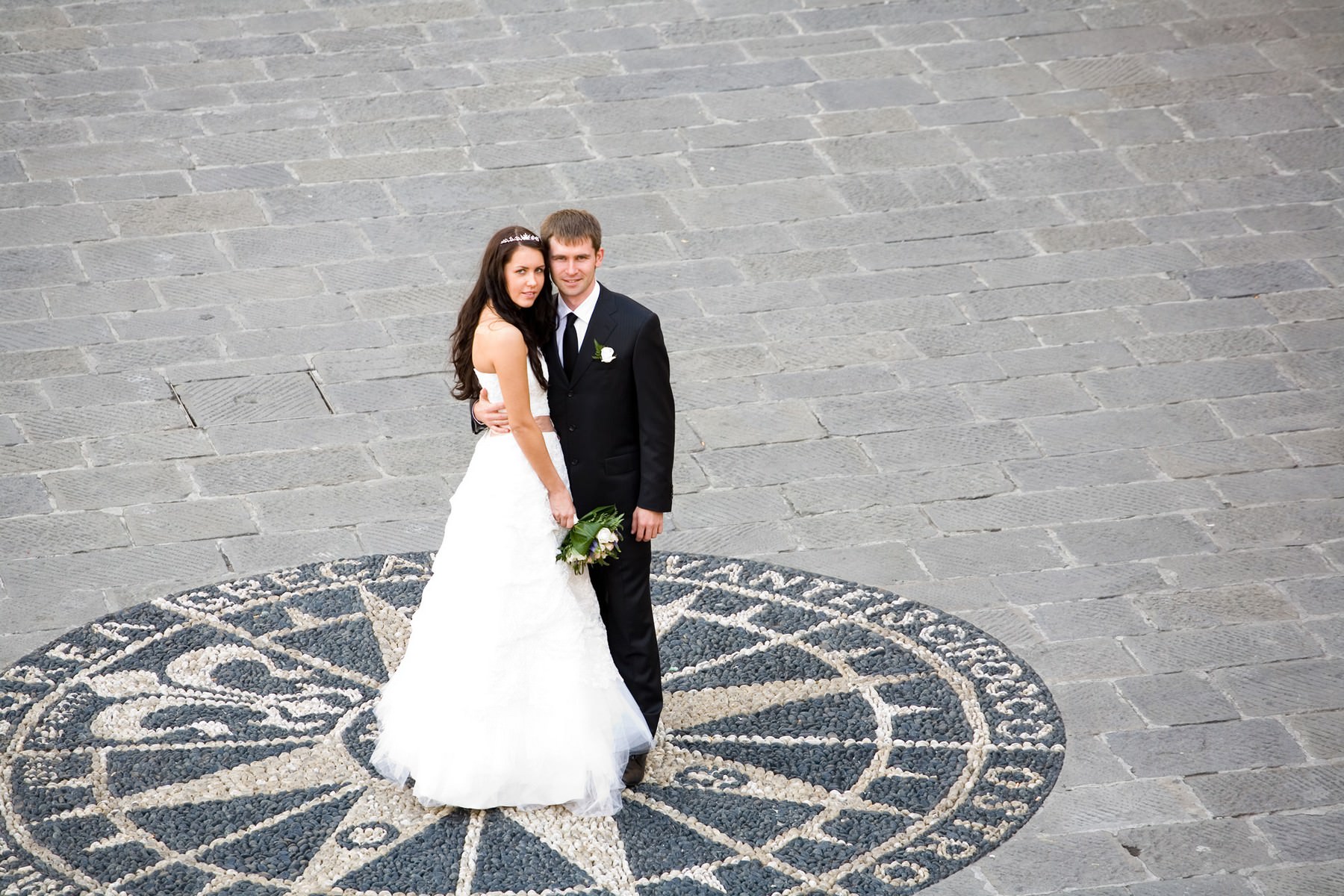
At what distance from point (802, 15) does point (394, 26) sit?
9.20 ft

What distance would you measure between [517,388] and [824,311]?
4.13 m

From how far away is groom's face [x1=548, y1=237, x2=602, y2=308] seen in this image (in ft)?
16.8

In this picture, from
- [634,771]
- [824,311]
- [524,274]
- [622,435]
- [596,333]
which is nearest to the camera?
[524,274]

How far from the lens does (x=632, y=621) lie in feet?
18.0

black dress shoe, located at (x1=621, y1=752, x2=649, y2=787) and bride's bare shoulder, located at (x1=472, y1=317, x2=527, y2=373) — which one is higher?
bride's bare shoulder, located at (x1=472, y1=317, x2=527, y2=373)

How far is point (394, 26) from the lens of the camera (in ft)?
38.0

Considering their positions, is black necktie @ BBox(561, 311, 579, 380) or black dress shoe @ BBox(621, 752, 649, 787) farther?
black dress shoe @ BBox(621, 752, 649, 787)

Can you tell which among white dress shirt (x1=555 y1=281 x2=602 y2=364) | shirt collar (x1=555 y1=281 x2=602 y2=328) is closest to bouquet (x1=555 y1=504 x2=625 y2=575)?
white dress shirt (x1=555 y1=281 x2=602 y2=364)

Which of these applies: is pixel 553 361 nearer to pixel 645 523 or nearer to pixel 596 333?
pixel 596 333

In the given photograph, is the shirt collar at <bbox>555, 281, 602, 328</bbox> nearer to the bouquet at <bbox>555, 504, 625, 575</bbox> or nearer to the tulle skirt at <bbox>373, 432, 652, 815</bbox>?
the tulle skirt at <bbox>373, 432, 652, 815</bbox>

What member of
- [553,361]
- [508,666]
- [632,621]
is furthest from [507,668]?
[553,361]

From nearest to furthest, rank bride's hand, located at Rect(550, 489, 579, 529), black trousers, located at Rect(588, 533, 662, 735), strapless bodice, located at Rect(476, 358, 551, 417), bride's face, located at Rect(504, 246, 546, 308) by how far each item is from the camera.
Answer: bride's face, located at Rect(504, 246, 546, 308) → strapless bodice, located at Rect(476, 358, 551, 417) → bride's hand, located at Rect(550, 489, 579, 529) → black trousers, located at Rect(588, 533, 662, 735)

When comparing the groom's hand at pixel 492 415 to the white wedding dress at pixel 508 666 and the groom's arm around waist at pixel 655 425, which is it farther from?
the groom's arm around waist at pixel 655 425

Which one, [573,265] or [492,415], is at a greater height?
[573,265]
